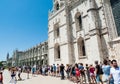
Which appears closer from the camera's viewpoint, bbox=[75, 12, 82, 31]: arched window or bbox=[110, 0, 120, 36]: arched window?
bbox=[110, 0, 120, 36]: arched window

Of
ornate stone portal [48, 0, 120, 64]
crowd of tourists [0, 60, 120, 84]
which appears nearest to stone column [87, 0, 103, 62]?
ornate stone portal [48, 0, 120, 64]

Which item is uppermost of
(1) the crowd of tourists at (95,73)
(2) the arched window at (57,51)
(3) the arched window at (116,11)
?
(3) the arched window at (116,11)

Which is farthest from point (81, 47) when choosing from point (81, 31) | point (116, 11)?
point (116, 11)

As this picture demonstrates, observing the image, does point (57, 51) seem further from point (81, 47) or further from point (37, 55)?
point (37, 55)

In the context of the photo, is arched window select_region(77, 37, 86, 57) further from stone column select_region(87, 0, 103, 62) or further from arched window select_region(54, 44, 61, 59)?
arched window select_region(54, 44, 61, 59)

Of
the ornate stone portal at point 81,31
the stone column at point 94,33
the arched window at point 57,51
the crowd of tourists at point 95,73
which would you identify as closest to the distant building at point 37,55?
the arched window at point 57,51

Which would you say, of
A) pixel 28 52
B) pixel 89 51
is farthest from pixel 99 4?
pixel 28 52

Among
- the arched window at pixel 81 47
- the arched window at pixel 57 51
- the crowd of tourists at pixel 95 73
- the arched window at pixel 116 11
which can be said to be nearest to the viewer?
the crowd of tourists at pixel 95 73

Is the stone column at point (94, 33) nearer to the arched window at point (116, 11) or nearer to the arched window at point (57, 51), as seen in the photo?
the arched window at point (116, 11)

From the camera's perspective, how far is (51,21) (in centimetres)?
2770

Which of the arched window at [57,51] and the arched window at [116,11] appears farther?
the arched window at [57,51]

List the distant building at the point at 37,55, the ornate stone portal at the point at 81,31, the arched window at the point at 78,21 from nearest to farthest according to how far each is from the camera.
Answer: the ornate stone portal at the point at 81,31
the arched window at the point at 78,21
the distant building at the point at 37,55

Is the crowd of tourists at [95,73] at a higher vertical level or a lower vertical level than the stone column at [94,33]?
lower

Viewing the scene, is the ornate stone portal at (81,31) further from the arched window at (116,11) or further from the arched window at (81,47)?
the arched window at (116,11)
